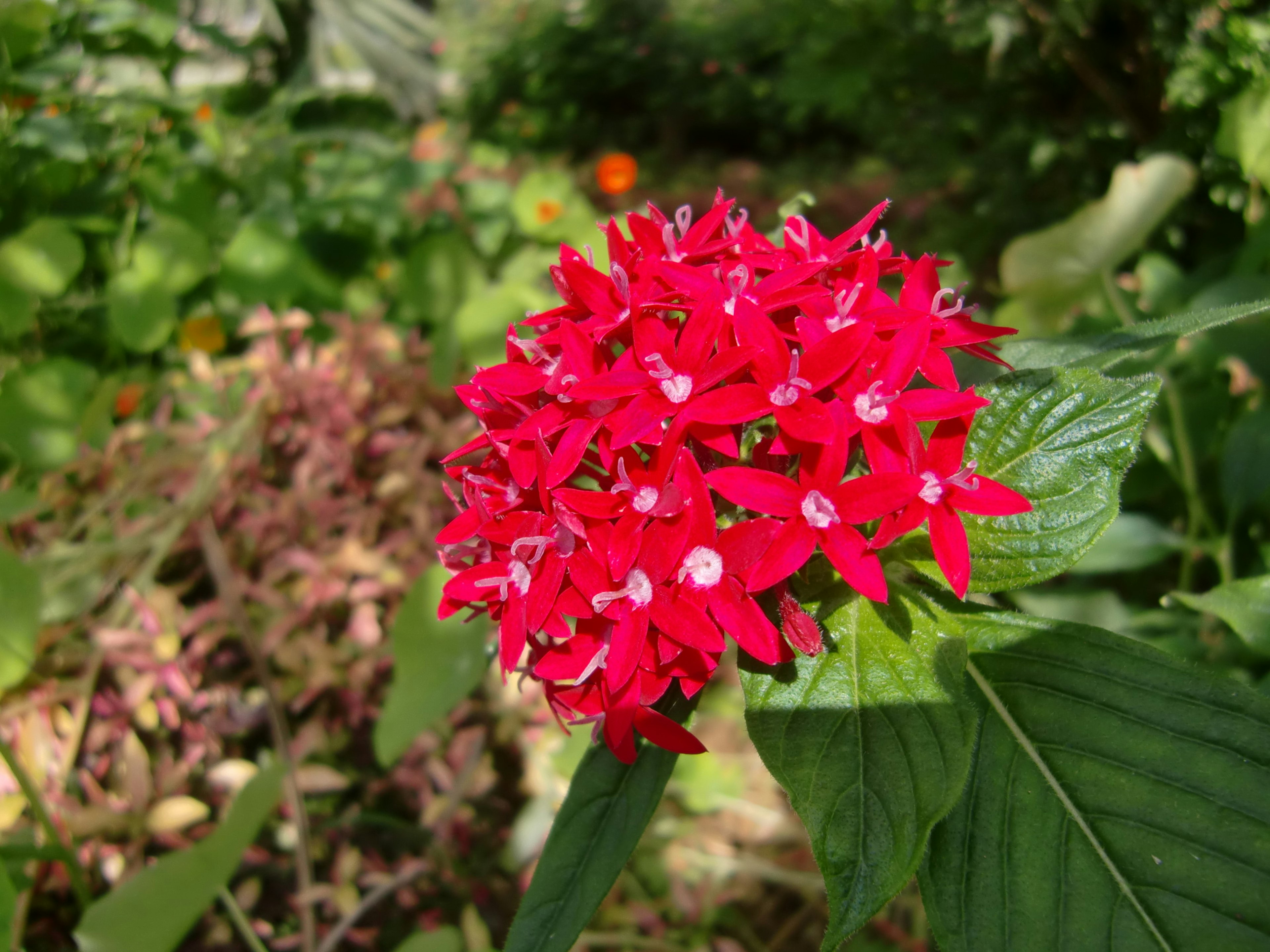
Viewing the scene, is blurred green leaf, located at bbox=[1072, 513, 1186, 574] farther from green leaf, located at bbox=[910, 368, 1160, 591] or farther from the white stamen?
the white stamen

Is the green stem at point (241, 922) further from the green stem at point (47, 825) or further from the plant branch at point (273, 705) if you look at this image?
the green stem at point (47, 825)

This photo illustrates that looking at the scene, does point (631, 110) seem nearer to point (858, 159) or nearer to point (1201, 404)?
point (858, 159)

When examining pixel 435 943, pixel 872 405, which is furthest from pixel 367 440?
pixel 872 405

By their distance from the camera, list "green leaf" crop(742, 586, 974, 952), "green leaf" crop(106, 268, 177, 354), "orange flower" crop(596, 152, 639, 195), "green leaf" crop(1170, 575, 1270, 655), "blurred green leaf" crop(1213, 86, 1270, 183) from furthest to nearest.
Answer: "orange flower" crop(596, 152, 639, 195) < "green leaf" crop(106, 268, 177, 354) < "blurred green leaf" crop(1213, 86, 1270, 183) < "green leaf" crop(1170, 575, 1270, 655) < "green leaf" crop(742, 586, 974, 952)

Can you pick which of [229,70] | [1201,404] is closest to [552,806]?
[1201,404]

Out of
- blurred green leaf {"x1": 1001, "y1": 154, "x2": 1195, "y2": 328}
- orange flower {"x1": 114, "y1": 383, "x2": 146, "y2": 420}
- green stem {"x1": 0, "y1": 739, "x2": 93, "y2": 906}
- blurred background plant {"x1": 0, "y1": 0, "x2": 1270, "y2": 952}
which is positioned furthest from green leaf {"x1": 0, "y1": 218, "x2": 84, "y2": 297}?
blurred green leaf {"x1": 1001, "y1": 154, "x2": 1195, "y2": 328}

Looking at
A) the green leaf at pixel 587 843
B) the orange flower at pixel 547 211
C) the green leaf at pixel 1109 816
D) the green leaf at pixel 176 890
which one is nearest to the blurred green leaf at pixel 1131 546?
the green leaf at pixel 1109 816
